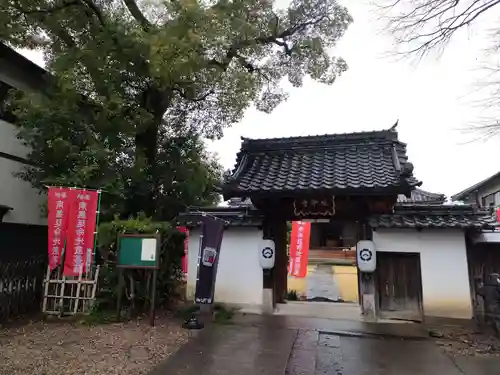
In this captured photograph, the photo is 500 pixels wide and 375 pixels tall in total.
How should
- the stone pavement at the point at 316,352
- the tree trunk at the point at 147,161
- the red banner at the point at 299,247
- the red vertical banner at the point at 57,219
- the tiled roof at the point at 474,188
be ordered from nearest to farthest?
the stone pavement at the point at 316,352 → the red vertical banner at the point at 57,219 → the tree trunk at the point at 147,161 → the red banner at the point at 299,247 → the tiled roof at the point at 474,188

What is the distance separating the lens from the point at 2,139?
980 centimetres

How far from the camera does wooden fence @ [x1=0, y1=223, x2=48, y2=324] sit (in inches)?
331

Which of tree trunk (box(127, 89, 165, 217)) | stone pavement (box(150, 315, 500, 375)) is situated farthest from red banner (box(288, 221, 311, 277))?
stone pavement (box(150, 315, 500, 375))

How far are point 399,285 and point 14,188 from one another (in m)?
11.1

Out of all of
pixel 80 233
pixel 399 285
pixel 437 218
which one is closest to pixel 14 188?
pixel 80 233

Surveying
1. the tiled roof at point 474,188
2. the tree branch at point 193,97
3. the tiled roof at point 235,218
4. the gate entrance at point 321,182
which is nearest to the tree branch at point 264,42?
the tree branch at point 193,97

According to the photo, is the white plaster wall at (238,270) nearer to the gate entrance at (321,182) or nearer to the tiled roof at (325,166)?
the gate entrance at (321,182)

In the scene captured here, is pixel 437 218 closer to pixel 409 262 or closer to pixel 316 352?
pixel 409 262

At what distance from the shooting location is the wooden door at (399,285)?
29.5 ft

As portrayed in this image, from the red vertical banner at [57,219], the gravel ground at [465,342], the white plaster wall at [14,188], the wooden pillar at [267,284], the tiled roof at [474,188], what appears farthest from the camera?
the tiled roof at [474,188]

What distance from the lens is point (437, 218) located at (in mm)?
8945

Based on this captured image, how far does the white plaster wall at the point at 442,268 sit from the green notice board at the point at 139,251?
6011 millimetres

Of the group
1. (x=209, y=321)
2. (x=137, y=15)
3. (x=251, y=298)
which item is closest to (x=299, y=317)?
(x=251, y=298)

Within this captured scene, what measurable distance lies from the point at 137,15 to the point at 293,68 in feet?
19.0
